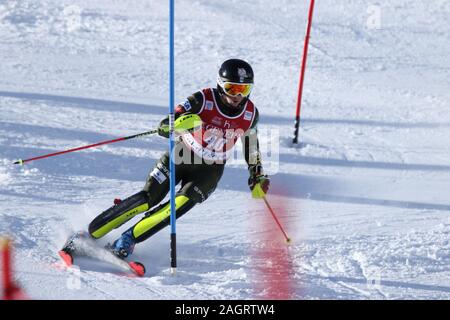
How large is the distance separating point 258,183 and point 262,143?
3092 millimetres

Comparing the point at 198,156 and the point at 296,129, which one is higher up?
the point at 198,156

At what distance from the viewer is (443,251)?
21.3 ft

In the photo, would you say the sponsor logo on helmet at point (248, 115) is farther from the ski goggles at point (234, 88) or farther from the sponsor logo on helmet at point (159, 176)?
the sponsor logo on helmet at point (159, 176)

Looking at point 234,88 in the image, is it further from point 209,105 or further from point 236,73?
point 209,105

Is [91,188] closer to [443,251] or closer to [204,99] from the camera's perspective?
[204,99]

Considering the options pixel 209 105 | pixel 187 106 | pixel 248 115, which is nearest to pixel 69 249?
pixel 187 106

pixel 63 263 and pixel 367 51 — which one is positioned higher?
pixel 367 51

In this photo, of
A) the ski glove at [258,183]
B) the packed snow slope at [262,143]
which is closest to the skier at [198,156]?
the ski glove at [258,183]

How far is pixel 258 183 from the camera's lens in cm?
646

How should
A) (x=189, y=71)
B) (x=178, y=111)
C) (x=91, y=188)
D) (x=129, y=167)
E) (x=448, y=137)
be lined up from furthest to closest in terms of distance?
(x=189, y=71) → (x=448, y=137) → (x=129, y=167) → (x=91, y=188) → (x=178, y=111)

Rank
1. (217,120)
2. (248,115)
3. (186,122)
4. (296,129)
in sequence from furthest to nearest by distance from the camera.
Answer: (296,129)
(248,115)
(217,120)
(186,122)

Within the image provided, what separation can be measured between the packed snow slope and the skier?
1.07 ft
